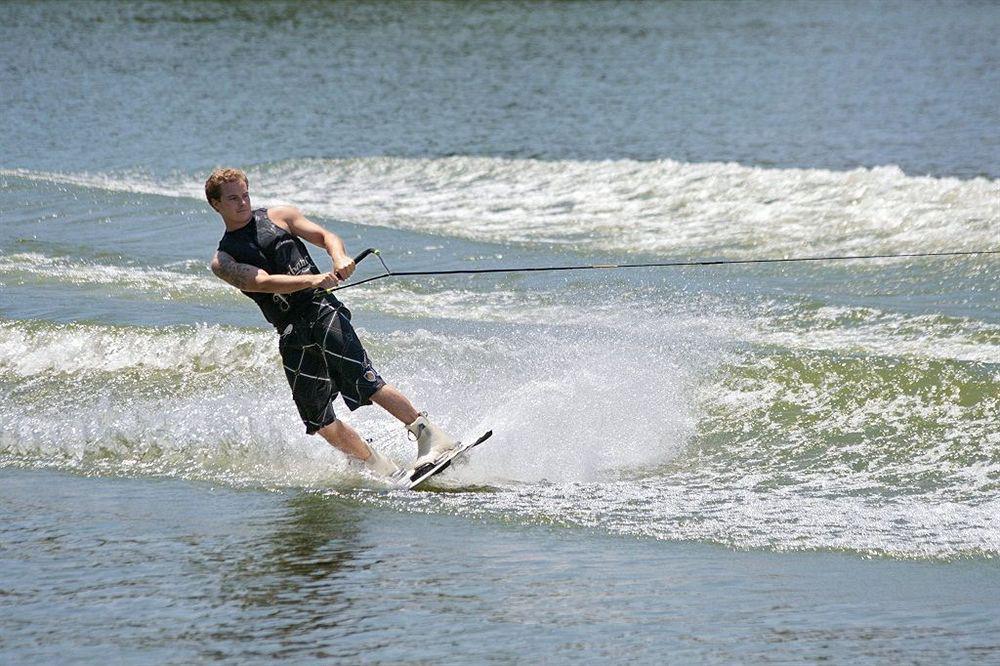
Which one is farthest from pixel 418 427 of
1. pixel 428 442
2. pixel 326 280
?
pixel 326 280

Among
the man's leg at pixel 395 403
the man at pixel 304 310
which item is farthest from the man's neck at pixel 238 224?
the man's leg at pixel 395 403

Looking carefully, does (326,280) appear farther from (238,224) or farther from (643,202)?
(643,202)

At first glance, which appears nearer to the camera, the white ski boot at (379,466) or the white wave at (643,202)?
the white ski boot at (379,466)

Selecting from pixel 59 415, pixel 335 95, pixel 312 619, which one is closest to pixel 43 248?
pixel 59 415

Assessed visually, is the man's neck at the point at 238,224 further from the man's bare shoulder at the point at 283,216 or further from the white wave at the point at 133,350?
the white wave at the point at 133,350

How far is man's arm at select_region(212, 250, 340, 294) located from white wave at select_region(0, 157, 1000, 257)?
294 inches

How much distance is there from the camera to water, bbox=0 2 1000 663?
5.52m

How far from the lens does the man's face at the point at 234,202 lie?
22.3 feet

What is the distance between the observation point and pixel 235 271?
22.7ft

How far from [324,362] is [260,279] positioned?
0.57m

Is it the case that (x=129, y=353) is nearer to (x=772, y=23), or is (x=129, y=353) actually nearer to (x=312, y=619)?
(x=312, y=619)

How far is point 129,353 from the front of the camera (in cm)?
1041

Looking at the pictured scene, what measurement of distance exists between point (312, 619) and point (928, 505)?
3080 mm

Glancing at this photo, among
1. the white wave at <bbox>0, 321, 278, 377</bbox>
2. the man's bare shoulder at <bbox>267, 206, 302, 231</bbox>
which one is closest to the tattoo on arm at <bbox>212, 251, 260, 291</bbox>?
the man's bare shoulder at <bbox>267, 206, 302, 231</bbox>
